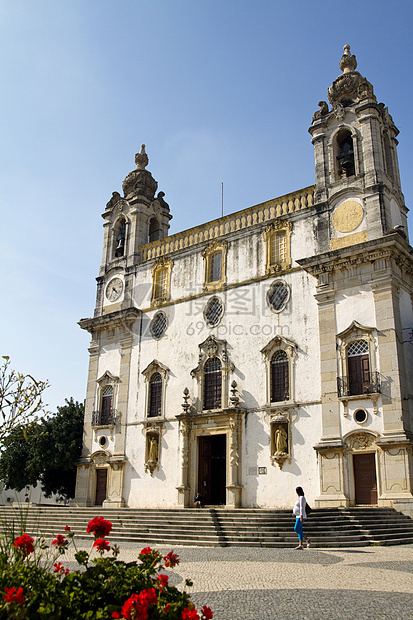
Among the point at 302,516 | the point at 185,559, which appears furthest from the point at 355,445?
the point at 185,559

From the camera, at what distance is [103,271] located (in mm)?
30094

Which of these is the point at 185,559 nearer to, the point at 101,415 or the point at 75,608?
the point at 75,608

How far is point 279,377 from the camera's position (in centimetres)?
2136

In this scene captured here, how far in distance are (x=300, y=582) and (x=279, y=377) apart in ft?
41.8

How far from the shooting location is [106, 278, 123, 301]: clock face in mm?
28897

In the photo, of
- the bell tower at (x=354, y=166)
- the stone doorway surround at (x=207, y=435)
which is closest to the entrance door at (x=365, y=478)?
the stone doorway surround at (x=207, y=435)

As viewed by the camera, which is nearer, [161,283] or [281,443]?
[281,443]

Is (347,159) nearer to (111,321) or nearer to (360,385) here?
(360,385)

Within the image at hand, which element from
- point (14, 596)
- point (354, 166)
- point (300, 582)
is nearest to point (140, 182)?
point (354, 166)

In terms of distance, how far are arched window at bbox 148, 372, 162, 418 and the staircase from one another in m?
6.27

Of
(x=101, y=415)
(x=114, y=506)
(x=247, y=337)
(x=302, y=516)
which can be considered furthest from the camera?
(x=101, y=415)

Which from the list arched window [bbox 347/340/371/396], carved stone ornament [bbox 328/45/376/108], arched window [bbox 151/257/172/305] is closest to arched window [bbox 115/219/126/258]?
arched window [bbox 151/257/172/305]

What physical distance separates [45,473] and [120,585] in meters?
25.4

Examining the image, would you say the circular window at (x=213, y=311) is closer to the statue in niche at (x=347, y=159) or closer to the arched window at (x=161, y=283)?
the arched window at (x=161, y=283)
